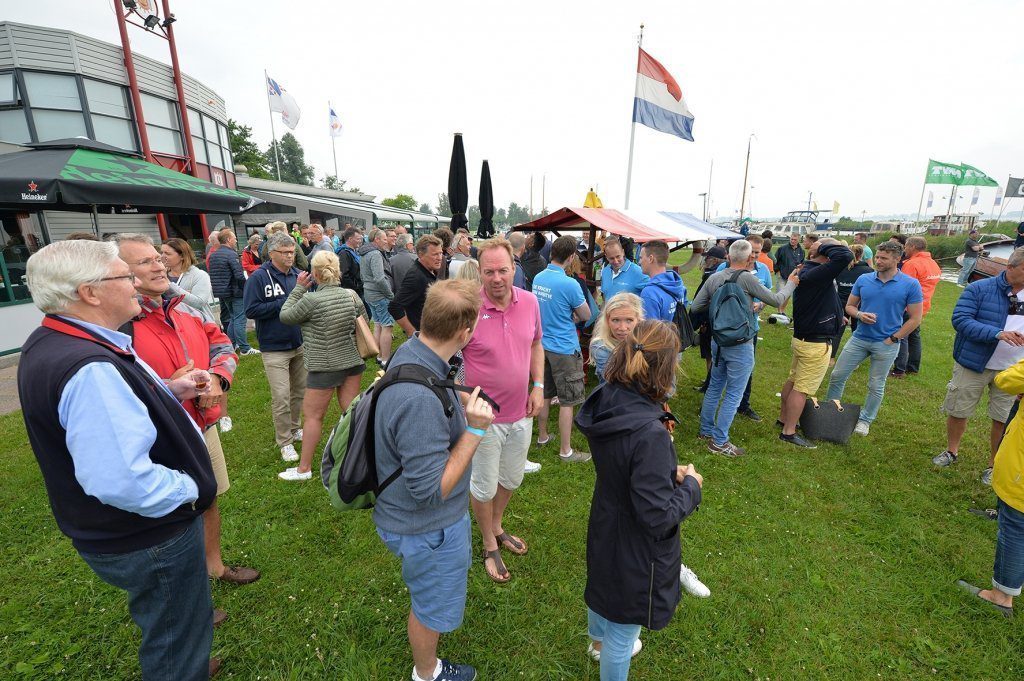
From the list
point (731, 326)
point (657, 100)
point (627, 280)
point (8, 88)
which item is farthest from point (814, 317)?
point (8, 88)

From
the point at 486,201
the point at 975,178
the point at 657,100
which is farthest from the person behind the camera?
the point at 975,178

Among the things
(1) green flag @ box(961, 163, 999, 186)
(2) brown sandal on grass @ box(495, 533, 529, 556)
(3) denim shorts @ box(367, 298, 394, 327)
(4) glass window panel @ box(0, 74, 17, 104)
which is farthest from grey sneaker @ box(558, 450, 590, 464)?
(1) green flag @ box(961, 163, 999, 186)

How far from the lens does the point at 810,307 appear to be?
4547 millimetres

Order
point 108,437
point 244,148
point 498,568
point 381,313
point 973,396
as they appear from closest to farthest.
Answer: point 108,437, point 498,568, point 973,396, point 381,313, point 244,148

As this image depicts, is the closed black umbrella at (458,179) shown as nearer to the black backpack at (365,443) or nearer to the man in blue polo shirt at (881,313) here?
the man in blue polo shirt at (881,313)

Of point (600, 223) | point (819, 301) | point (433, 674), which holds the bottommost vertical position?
point (433, 674)

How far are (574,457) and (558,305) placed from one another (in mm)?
1627

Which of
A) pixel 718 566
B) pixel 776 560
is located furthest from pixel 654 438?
pixel 776 560

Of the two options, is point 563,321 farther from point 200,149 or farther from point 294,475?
point 200,149

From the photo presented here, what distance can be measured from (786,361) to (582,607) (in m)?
6.71

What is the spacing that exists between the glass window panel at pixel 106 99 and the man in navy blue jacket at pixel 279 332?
16.2 metres

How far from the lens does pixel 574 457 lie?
177 inches

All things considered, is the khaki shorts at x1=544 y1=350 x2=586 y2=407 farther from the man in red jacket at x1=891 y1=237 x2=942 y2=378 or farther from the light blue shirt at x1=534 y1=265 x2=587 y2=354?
the man in red jacket at x1=891 y1=237 x2=942 y2=378

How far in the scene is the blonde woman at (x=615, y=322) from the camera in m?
3.05
